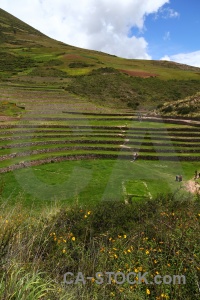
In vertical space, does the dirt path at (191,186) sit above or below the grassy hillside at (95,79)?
below

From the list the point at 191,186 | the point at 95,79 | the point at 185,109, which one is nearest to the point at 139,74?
the point at 95,79

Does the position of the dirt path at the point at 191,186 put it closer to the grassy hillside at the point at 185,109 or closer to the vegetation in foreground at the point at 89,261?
the vegetation in foreground at the point at 89,261

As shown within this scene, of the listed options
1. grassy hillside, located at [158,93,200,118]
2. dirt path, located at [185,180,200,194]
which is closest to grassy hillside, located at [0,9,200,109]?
grassy hillside, located at [158,93,200,118]

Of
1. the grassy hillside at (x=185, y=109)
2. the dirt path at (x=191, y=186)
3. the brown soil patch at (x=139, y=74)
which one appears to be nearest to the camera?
the dirt path at (x=191, y=186)

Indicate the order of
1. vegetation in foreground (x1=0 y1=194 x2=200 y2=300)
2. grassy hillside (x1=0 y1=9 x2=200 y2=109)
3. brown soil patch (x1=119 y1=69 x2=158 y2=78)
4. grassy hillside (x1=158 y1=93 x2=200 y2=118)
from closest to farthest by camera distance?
vegetation in foreground (x1=0 y1=194 x2=200 y2=300), grassy hillside (x1=158 y1=93 x2=200 y2=118), grassy hillside (x1=0 y1=9 x2=200 y2=109), brown soil patch (x1=119 y1=69 x2=158 y2=78)

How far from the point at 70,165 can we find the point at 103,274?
52.9ft

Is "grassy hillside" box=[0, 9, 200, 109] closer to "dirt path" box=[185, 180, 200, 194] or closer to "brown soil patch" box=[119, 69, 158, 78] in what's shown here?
"brown soil patch" box=[119, 69, 158, 78]

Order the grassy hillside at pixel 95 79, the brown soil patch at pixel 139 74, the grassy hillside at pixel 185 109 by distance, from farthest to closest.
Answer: the brown soil patch at pixel 139 74
the grassy hillside at pixel 95 79
the grassy hillside at pixel 185 109

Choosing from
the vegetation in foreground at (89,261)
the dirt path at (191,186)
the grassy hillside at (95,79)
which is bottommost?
the dirt path at (191,186)

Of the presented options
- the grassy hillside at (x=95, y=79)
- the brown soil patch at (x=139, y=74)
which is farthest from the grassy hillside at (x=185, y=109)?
the brown soil patch at (x=139, y=74)

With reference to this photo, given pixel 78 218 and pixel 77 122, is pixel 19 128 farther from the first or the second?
pixel 78 218

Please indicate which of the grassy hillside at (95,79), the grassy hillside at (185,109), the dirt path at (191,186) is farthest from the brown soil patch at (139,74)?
the dirt path at (191,186)

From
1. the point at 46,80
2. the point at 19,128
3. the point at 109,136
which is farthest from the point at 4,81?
the point at 109,136

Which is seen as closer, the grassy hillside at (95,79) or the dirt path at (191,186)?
the dirt path at (191,186)
